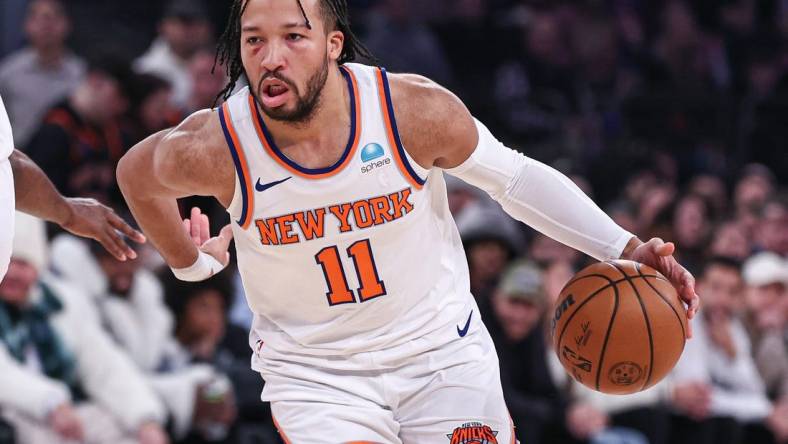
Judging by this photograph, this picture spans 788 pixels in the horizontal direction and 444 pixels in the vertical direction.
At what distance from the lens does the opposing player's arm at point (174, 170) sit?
3.81 meters

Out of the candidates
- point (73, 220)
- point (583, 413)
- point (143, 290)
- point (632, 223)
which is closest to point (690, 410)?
point (583, 413)

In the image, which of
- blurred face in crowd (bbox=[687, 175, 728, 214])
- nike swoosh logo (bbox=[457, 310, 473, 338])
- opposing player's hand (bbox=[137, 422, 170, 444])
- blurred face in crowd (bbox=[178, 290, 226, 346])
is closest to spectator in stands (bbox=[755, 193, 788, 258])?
blurred face in crowd (bbox=[687, 175, 728, 214])

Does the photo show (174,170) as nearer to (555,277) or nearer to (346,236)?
(346,236)

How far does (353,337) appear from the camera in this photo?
3936 mm

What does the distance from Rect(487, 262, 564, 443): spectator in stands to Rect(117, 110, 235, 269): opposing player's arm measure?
10.9 ft

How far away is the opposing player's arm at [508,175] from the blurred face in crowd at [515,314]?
297 centimetres

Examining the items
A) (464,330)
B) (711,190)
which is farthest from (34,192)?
(711,190)

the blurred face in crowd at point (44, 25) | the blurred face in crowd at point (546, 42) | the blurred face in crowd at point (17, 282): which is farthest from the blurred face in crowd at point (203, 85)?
the blurred face in crowd at point (546, 42)

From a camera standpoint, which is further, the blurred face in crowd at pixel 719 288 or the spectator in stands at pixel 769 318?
the spectator in stands at pixel 769 318

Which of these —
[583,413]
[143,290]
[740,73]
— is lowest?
[740,73]

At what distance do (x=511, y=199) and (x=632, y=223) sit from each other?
5234 millimetres

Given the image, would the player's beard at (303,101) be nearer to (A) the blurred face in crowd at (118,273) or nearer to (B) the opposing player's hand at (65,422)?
(B) the opposing player's hand at (65,422)

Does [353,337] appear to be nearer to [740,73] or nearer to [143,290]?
[143,290]

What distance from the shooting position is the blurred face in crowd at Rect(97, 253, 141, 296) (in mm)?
6699
